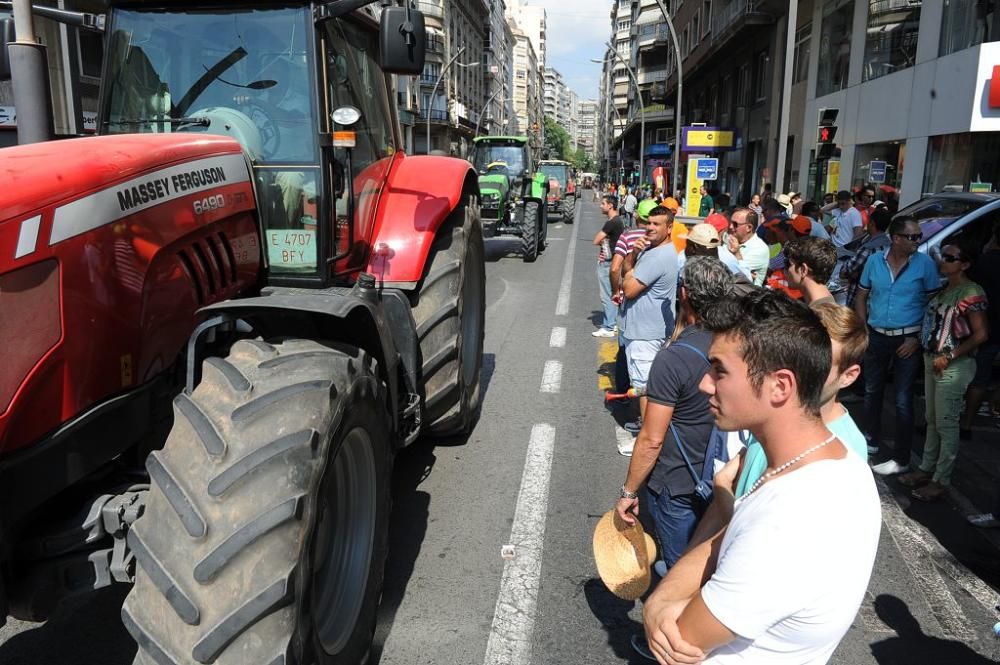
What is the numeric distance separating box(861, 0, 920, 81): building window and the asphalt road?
12562mm

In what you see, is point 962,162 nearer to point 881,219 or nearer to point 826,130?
point 826,130

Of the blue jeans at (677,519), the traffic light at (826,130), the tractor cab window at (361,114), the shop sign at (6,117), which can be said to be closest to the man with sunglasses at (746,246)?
the tractor cab window at (361,114)

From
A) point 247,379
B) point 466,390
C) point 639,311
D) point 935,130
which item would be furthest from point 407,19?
point 935,130

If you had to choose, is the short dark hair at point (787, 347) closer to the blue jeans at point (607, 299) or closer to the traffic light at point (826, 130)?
the blue jeans at point (607, 299)

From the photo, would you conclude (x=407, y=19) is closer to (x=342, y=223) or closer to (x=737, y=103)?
(x=342, y=223)

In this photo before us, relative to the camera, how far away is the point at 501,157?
66.4 ft

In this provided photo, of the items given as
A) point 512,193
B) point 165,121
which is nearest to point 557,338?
point 165,121

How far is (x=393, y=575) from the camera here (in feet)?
11.7

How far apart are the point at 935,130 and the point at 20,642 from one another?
47.9 ft

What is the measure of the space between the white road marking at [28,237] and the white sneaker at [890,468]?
5053 mm

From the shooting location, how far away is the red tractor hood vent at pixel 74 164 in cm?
202

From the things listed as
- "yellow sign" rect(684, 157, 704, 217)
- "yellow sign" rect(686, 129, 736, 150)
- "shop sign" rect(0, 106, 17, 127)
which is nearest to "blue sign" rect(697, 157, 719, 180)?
"yellow sign" rect(684, 157, 704, 217)

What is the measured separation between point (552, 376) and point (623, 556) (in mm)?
4297

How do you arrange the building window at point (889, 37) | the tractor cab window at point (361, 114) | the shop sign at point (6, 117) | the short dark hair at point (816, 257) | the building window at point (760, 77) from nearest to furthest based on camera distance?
the tractor cab window at point (361, 114), the short dark hair at point (816, 257), the shop sign at point (6, 117), the building window at point (889, 37), the building window at point (760, 77)
